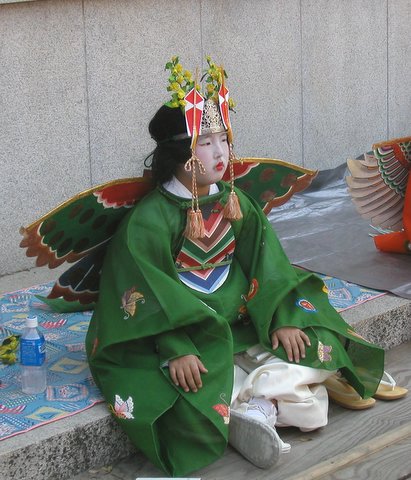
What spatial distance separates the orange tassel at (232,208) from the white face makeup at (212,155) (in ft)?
0.37

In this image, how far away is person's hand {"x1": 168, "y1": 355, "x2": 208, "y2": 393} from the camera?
12.9ft

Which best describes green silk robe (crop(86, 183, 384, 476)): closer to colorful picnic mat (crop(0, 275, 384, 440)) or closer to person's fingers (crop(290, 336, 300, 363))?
person's fingers (crop(290, 336, 300, 363))

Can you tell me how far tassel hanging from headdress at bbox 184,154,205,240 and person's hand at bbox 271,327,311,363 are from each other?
50 cm

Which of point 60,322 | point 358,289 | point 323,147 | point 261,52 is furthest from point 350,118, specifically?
point 60,322

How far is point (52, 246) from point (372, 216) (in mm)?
2304

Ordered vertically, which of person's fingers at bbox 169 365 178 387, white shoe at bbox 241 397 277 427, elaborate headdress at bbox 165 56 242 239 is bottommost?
white shoe at bbox 241 397 277 427

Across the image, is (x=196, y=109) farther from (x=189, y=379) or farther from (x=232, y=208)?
(x=189, y=379)

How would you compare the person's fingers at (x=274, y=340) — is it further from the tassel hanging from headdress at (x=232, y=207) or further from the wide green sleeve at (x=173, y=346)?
the tassel hanging from headdress at (x=232, y=207)

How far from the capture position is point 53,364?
4477 mm

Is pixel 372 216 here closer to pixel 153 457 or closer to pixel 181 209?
pixel 181 209

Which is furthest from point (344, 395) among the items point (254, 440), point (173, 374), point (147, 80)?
point (147, 80)

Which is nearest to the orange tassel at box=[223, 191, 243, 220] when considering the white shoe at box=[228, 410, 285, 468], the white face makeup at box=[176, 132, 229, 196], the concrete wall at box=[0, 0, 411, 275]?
the white face makeup at box=[176, 132, 229, 196]

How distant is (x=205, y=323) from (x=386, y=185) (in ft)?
7.20

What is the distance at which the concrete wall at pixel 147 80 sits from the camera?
234 inches
